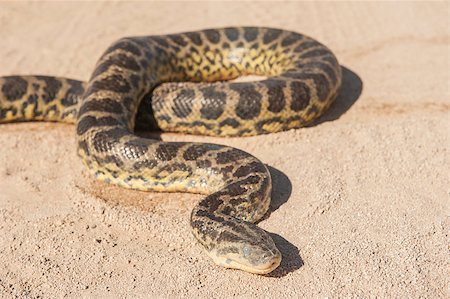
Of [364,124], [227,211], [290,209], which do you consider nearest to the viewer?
[227,211]

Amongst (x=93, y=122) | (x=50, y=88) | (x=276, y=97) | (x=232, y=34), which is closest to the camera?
(x=93, y=122)

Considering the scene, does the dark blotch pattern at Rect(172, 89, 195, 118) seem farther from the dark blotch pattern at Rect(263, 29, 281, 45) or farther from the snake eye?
the snake eye

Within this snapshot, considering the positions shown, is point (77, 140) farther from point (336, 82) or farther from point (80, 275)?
point (336, 82)

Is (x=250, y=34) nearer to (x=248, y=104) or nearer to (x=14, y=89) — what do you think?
(x=248, y=104)

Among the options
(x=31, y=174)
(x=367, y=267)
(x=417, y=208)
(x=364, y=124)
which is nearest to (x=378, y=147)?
(x=364, y=124)

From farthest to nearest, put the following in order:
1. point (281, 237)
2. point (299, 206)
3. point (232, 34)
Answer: point (232, 34), point (299, 206), point (281, 237)

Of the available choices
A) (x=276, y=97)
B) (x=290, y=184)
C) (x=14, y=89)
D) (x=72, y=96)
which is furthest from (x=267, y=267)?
(x=14, y=89)

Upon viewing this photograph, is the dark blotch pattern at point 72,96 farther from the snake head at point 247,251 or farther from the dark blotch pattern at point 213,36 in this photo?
the snake head at point 247,251
